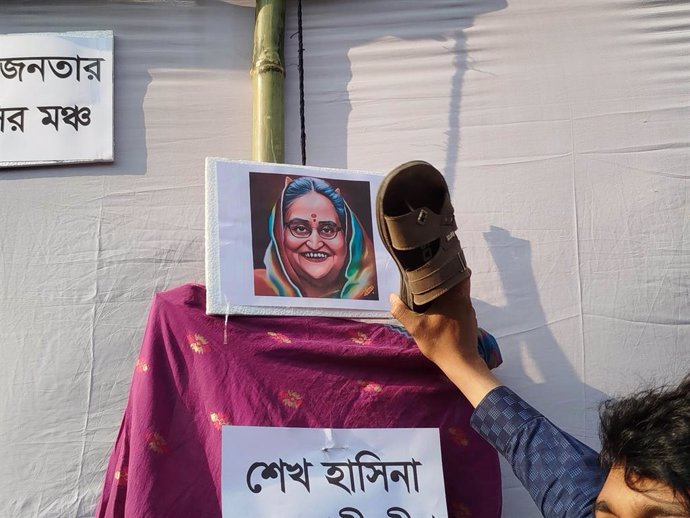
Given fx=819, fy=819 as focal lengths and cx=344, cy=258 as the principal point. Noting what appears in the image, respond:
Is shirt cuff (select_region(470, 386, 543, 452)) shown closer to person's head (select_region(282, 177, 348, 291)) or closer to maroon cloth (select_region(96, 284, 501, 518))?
maroon cloth (select_region(96, 284, 501, 518))

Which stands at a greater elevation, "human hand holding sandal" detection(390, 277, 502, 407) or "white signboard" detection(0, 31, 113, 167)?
"white signboard" detection(0, 31, 113, 167)

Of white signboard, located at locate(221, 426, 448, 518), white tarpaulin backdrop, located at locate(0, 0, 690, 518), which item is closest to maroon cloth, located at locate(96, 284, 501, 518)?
white signboard, located at locate(221, 426, 448, 518)

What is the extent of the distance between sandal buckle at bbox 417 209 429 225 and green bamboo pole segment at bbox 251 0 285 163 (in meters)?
0.42

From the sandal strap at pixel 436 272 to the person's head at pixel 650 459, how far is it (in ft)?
0.86

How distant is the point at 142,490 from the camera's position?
39.0 inches

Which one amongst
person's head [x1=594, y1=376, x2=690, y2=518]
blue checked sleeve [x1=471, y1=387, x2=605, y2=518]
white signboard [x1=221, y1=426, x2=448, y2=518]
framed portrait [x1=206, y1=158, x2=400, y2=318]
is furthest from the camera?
framed portrait [x1=206, y1=158, x2=400, y2=318]

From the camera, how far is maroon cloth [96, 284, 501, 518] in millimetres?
1028

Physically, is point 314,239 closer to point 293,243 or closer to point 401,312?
point 293,243

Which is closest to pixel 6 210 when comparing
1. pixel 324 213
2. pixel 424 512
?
pixel 324 213

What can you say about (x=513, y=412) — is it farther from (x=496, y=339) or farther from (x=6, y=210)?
(x=6, y=210)

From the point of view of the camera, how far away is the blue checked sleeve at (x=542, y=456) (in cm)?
87

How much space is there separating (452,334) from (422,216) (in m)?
0.17

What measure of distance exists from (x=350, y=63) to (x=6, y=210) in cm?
62

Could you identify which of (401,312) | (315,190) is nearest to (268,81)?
(315,190)
